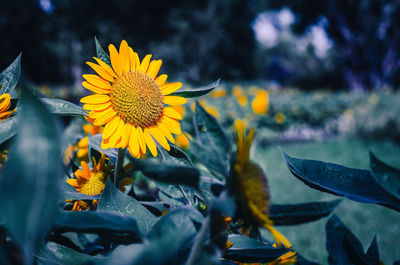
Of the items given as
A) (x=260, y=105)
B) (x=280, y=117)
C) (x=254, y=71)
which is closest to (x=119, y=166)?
(x=260, y=105)

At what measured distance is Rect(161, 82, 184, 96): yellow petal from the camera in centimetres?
72

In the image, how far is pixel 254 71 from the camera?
3222 centimetres

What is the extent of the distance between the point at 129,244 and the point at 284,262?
0.31 m

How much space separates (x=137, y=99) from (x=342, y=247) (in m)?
0.62

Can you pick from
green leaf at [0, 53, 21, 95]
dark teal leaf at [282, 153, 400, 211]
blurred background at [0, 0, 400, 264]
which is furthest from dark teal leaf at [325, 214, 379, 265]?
blurred background at [0, 0, 400, 264]

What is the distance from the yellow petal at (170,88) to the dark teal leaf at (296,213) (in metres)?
0.39

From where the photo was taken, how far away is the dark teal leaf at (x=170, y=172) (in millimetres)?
370

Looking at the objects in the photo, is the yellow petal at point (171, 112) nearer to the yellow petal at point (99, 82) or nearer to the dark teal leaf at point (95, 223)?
the yellow petal at point (99, 82)

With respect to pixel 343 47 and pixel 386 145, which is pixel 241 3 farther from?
pixel 386 145

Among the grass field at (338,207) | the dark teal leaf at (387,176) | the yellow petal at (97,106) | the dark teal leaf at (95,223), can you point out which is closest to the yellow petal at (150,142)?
the yellow petal at (97,106)

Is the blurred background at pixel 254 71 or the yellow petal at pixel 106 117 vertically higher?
the blurred background at pixel 254 71

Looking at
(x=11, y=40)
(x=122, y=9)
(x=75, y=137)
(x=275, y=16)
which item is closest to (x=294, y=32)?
(x=275, y=16)

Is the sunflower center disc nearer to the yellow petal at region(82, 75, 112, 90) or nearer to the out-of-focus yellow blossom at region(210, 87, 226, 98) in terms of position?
the yellow petal at region(82, 75, 112, 90)

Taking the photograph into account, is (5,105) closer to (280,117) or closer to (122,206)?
(122,206)
